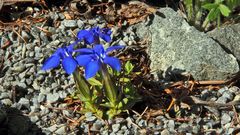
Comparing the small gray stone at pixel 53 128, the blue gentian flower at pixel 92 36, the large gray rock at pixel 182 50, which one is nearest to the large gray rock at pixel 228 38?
the large gray rock at pixel 182 50

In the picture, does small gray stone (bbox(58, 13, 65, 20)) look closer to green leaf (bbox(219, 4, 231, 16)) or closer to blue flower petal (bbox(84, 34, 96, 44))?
blue flower petal (bbox(84, 34, 96, 44))

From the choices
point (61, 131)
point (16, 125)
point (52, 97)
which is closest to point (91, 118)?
point (61, 131)

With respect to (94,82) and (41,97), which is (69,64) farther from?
(41,97)

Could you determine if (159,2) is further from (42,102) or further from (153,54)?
(42,102)

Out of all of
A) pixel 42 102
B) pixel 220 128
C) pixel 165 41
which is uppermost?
pixel 165 41

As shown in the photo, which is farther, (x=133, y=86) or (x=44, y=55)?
(x=44, y=55)

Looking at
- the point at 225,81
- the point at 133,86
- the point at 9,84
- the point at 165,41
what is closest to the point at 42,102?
the point at 9,84

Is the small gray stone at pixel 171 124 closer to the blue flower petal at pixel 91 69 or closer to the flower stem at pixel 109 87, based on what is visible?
the flower stem at pixel 109 87
